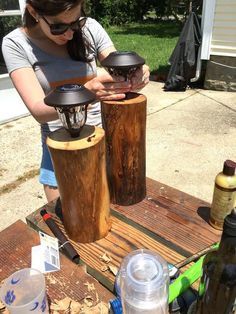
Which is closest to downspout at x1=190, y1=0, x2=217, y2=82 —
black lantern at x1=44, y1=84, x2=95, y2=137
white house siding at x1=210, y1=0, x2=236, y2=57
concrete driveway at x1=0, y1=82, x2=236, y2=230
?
white house siding at x1=210, y1=0, x2=236, y2=57

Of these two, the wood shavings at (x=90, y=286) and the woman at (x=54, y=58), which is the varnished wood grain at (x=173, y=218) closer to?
the wood shavings at (x=90, y=286)

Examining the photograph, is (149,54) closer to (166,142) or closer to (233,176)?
(166,142)

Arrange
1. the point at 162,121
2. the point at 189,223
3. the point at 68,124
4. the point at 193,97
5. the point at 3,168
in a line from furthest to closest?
the point at 193,97, the point at 162,121, the point at 3,168, the point at 189,223, the point at 68,124

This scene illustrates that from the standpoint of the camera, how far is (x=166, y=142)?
4.09 m

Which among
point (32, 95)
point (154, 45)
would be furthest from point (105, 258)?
point (154, 45)

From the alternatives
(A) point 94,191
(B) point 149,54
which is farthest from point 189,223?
(B) point 149,54

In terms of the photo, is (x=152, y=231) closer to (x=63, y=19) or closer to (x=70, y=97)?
(x=70, y=97)

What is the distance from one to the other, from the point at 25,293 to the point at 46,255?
9.2 inches

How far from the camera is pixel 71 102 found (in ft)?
3.54

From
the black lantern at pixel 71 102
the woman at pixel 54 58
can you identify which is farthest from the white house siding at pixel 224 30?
the black lantern at pixel 71 102

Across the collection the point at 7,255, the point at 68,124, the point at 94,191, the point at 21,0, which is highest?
the point at 21,0

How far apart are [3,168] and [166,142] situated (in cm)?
190

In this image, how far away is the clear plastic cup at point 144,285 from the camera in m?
0.72

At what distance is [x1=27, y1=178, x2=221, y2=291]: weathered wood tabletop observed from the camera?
4.03 feet
